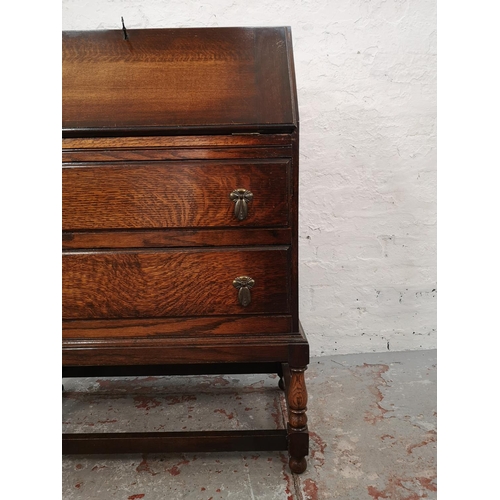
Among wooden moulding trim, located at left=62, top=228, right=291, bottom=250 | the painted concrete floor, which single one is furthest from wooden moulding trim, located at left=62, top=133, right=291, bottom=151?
the painted concrete floor

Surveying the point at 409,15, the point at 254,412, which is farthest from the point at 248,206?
the point at 409,15

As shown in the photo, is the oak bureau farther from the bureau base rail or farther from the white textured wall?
the white textured wall

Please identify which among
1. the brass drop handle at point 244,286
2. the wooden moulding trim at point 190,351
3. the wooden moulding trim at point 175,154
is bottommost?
the wooden moulding trim at point 190,351

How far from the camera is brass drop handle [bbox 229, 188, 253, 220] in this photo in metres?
1.76

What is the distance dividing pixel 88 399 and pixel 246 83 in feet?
5.81

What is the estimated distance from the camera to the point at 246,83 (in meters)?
1.92

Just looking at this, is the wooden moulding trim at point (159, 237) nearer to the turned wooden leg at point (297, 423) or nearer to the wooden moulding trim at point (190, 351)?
the wooden moulding trim at point (190, 351)

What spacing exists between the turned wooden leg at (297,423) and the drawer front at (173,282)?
0.96 ft

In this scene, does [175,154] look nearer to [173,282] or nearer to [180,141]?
[180,141]

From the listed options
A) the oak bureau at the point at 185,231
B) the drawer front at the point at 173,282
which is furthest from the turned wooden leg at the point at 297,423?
the drawer front at the point at 173,282

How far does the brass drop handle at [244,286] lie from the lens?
5.90ft

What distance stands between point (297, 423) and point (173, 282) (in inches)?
28.1

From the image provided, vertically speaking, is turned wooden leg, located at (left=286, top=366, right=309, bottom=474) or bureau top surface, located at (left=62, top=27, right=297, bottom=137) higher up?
bureau top surface, located at (left=62, top=27, right=297, bottom=137)

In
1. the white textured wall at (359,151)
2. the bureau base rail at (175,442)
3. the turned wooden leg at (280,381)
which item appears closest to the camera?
the bureau base rail at (175,442)
